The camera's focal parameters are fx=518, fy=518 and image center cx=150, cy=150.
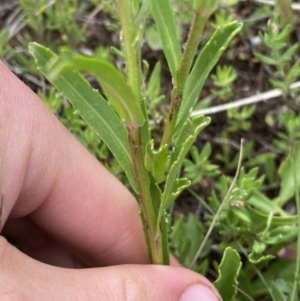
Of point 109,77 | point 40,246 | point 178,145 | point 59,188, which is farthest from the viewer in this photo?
point 40,246

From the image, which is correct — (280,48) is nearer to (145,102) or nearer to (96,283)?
(145,102)

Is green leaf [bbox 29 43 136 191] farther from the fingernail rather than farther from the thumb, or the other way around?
the fingernail

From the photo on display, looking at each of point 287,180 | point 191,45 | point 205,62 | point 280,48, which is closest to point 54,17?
point 280,48

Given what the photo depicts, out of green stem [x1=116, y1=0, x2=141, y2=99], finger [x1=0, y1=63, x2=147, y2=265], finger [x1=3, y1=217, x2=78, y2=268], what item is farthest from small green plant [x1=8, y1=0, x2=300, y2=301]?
finger [x1=3, y1=217, x2=78, y2=268]

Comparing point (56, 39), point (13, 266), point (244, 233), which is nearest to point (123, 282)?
point (13, 266)

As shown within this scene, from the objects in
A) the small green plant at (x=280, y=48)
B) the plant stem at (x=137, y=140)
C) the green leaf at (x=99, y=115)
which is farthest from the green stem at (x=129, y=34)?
the small green plant at (x=280, y=48)

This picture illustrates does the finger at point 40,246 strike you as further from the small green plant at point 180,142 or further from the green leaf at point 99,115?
the green leaf at point 99,115
